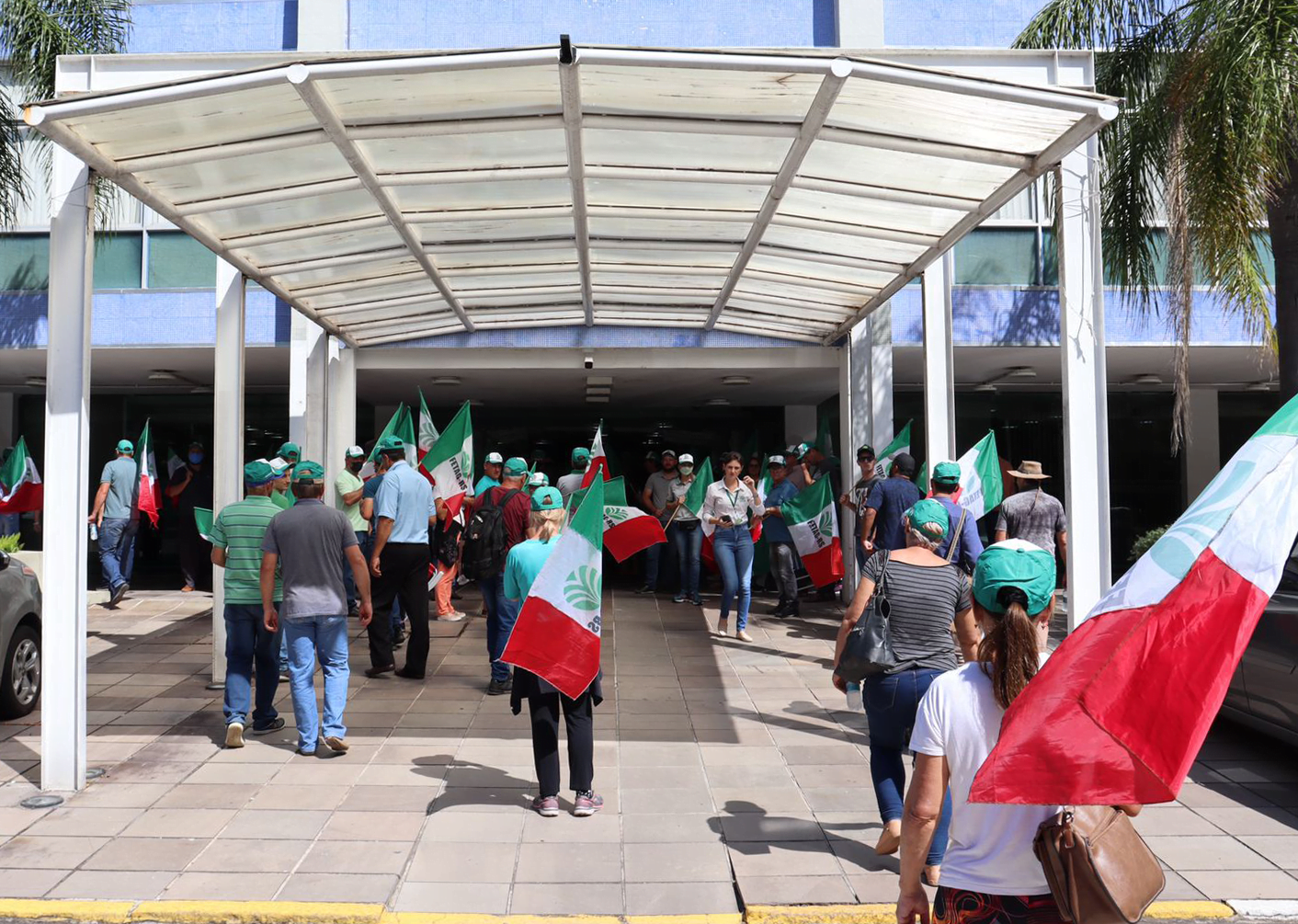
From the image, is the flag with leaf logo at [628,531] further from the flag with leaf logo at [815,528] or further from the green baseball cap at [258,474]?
the green baseball cap at [258,474]

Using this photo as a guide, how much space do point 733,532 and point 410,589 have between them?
11.1 ft

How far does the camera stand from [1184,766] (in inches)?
88.0

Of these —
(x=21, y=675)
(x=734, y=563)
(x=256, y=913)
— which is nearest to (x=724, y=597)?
(x=734, y=563)

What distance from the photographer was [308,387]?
1167cm

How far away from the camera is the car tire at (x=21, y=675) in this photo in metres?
7.48

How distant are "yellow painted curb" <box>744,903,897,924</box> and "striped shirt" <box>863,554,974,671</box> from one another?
102 cm

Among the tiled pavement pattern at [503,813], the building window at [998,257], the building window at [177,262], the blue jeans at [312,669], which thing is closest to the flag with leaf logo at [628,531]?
the tiled pavement pattern at [503,813]

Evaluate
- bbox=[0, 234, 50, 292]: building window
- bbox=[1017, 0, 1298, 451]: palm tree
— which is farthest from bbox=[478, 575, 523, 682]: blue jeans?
bbox=[0, 234, 50, 292]: building window

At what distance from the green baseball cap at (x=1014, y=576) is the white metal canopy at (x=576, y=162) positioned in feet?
10.9

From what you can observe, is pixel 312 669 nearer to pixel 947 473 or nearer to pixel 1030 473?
pixel 947 473

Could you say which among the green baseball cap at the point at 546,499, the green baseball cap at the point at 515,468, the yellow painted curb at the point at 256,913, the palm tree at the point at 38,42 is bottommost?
the yellow painted curb at the point at 256,913

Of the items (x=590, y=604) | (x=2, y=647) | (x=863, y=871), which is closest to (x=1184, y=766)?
(x=863, y=871)

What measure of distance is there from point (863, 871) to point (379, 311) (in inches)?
313

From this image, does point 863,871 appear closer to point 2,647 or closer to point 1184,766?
point 1184,766
